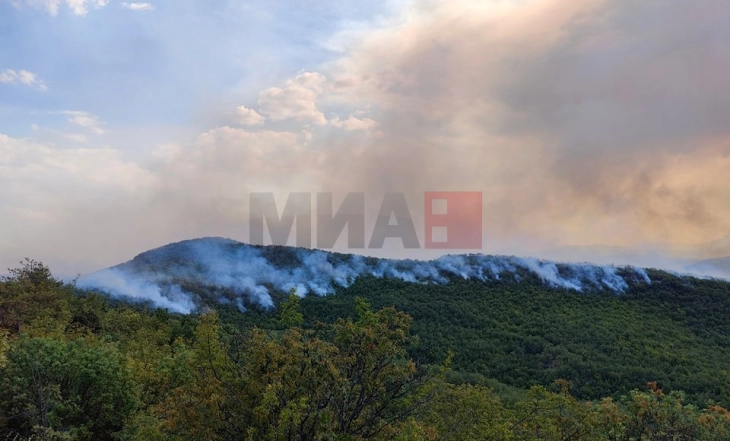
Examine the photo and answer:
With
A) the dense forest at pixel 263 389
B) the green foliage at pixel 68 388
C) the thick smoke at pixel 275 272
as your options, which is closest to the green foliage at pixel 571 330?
the thick smoke at pixel 275 272

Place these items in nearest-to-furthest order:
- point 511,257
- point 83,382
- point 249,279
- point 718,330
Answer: point 83,382 → point 718,330 → point 249,279 → point 511,257

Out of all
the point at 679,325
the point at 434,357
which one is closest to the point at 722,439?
the point at 434,357

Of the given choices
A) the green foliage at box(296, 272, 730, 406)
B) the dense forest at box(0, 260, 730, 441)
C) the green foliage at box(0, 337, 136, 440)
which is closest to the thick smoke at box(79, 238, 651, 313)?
the green foliage at box(296, 272, 730, 406)

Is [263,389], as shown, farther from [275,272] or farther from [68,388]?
[275,272]

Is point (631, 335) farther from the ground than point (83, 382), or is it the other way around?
point (83, 382)

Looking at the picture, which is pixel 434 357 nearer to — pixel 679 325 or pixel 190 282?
pixel 190 282

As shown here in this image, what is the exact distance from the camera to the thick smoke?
60656 millimetres

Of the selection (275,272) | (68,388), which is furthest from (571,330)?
(68,388)

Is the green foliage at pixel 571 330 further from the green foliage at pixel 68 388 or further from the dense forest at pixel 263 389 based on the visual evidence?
the green foliage at pixel 68 388

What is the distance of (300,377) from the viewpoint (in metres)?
9.31

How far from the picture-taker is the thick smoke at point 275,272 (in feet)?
199

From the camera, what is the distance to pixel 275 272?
79.4 m

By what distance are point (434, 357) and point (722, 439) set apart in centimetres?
3372

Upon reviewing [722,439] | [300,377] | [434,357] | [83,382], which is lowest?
[434,357]
